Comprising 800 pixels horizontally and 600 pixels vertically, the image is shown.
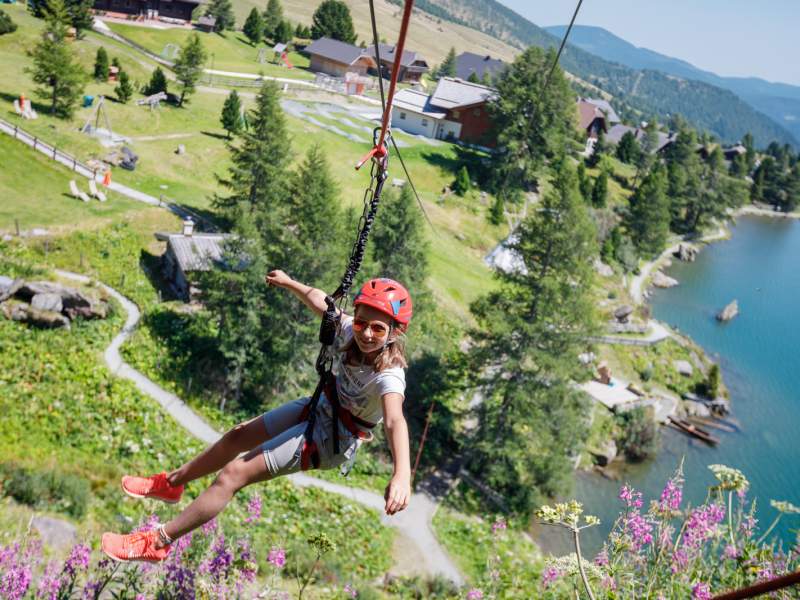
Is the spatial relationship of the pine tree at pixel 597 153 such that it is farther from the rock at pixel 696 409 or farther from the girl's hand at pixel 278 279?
the girl's hand at pixel 278 279

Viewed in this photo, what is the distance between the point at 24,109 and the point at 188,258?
57.9 ft

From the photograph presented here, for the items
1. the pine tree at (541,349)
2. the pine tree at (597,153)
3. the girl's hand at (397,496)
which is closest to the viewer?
the girl's hand at (397,496)

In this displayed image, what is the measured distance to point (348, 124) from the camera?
A: 61.0 metres

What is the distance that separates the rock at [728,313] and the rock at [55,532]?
178ft

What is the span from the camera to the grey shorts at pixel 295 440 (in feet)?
16.7

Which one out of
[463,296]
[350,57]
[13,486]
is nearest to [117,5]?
[350,57]

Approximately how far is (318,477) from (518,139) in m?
44.6

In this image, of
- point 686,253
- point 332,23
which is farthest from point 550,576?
point 332,23

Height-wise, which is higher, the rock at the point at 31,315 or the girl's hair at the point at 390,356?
the girl's hair at the point at 390,356

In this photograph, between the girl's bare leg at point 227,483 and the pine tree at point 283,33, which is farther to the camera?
the pine tree at point 283,33

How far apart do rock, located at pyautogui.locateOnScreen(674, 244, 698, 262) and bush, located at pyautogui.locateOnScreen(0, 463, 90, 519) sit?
67747 millimetres

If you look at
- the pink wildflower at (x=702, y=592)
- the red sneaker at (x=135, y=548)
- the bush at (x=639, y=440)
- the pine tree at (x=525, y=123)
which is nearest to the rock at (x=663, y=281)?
the pine tree at (x=525, y=123)

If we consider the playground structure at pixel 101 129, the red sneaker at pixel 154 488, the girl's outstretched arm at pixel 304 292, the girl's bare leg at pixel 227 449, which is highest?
the girl's outstretched arm at pixel 304 292

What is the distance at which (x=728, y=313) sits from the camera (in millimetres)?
54906
